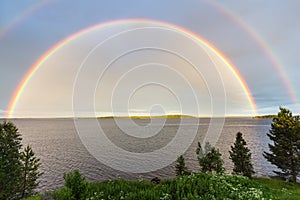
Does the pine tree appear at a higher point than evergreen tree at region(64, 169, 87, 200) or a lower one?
lower

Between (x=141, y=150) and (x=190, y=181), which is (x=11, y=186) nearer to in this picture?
(x=190, y=181)

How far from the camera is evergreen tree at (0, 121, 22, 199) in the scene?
2450 cm

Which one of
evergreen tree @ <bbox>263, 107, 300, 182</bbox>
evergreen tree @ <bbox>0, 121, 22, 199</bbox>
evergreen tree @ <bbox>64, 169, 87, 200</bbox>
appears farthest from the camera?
evergreen tree @ <bbox>263, 107, 300, 182</bbox>

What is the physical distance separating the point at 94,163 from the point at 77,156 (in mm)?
10361

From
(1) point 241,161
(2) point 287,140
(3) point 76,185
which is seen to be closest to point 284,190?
(3) point 76,185

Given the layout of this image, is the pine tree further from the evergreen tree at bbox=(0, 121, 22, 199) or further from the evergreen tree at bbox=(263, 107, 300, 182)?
the evergreen tree at bbox=(0, 121, 22, 199)

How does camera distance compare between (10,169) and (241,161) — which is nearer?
(10,169)

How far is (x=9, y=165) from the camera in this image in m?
25.1

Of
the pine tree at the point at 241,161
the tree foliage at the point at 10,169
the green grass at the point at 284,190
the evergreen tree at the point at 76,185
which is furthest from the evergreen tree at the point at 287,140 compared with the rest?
the tree foliage at the point at 10,169

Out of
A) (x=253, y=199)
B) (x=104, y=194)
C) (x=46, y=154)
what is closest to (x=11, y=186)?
(x=104, y=194)

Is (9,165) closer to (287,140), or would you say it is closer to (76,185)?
(76,185)

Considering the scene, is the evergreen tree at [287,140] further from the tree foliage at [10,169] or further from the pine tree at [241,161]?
the tree foliage at [10,169]

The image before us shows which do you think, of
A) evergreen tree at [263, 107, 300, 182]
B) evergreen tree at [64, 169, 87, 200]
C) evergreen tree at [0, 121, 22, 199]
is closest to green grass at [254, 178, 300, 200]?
evergreen tree at [263, 107, 300, 182]

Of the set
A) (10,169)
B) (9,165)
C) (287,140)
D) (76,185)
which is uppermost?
(287,140)
